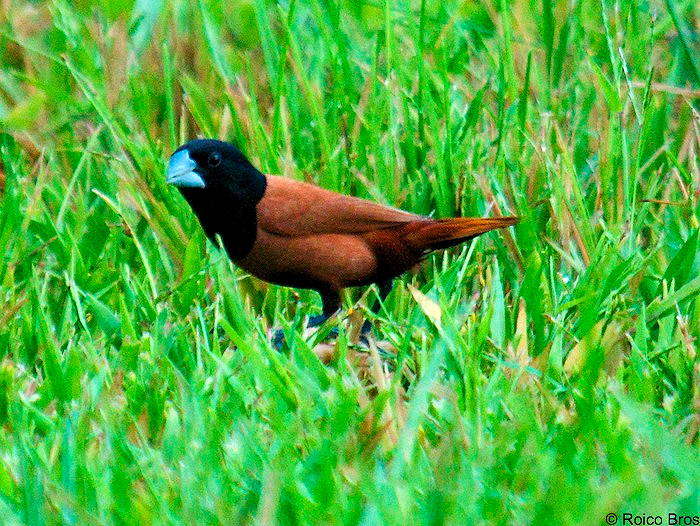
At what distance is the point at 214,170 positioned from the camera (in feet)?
13.0

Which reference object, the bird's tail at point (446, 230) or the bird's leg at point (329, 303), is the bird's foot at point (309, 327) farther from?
the bird's tail at point (446, 230)

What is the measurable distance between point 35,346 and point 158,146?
1.19 meters

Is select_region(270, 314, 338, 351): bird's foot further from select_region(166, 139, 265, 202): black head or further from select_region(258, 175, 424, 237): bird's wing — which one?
select_region(166, 139, 265, 202): black head

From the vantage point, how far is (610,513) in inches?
91.7

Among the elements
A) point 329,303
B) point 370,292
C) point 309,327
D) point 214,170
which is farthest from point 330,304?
point 214,170

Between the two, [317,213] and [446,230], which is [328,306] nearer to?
[317,213]

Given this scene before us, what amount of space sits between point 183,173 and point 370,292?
858 mm

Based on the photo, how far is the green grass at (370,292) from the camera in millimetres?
2547

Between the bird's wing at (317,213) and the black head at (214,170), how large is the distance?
76mm

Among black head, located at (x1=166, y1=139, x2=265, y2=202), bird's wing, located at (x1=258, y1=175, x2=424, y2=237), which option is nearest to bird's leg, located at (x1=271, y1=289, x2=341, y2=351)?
bird's wing, located at (x1=258, y1=175, x2=424, y2=237)

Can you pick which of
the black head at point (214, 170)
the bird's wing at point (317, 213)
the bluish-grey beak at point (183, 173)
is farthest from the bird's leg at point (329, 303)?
the bluish-grey beak at point (183, 173)

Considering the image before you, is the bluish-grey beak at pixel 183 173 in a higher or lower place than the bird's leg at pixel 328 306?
higher

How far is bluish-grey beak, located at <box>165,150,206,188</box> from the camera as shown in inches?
151

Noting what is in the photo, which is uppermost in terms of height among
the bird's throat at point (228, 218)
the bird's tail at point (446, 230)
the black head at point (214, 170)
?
the black head at point (214, 170)
